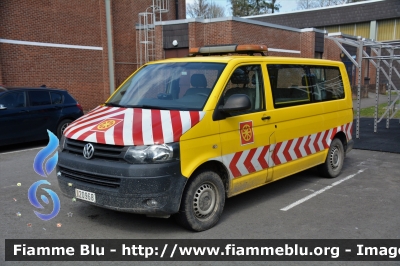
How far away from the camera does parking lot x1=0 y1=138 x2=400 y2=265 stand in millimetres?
4887

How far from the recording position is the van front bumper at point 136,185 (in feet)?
14.6

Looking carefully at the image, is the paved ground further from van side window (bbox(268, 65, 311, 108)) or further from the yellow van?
van side window (bbox(268, 65, 311, 108))

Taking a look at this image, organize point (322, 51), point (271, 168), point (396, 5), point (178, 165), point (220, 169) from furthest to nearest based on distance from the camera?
1. point (396, 5)
2. point (322, 51)
3. point (271, 168)
4. point (220, 169)
5. point (178, 165)

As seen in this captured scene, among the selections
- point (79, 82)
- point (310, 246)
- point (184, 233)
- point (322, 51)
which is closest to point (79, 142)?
point (184, 233)

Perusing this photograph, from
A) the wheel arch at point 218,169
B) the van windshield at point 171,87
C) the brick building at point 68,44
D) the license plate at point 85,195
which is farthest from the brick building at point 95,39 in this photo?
the wheel arch at point 218,169

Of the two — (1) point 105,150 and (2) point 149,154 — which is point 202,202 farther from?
(1) point 105,150

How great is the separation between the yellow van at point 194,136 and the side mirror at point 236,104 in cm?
1

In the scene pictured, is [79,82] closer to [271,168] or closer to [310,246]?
[271,168]

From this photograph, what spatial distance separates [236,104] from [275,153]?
1340 millimetres

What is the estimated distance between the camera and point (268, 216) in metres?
5.51

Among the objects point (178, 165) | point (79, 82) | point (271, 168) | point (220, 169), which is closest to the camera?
point (178, 165)

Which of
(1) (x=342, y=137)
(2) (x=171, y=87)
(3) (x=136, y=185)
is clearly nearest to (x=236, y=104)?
(2) (x=171, y=87)

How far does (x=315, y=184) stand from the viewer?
23.6 ft
